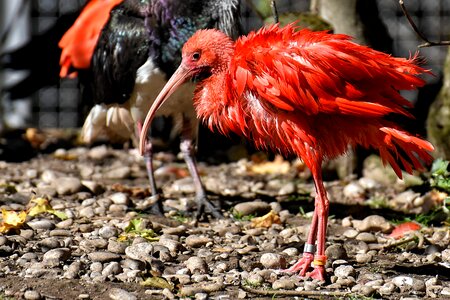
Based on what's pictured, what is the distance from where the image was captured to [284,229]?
6.09m

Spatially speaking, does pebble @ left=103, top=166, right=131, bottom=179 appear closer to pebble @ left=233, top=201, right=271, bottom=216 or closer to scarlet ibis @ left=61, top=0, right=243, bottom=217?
scarlet ibis @ left=61, top=0, right=243, bottom=217

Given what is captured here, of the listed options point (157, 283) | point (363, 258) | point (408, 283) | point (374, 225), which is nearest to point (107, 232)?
point (157, 283)

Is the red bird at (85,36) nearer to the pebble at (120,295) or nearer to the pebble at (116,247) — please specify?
the pebble at (116,247)

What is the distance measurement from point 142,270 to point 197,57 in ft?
4.07

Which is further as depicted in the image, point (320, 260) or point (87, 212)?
point (87, 212)

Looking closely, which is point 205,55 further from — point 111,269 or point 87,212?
point 87,212

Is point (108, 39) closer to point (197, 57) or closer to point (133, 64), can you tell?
point (133, 64)

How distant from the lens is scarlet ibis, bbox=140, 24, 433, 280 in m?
4.82

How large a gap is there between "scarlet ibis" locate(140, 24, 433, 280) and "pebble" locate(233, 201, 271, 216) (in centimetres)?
139

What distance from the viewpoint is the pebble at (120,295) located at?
440 cm

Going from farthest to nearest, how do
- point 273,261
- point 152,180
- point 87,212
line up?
point 152,180 < point 87,212 < point 273,261

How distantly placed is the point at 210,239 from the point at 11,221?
1.17 metres

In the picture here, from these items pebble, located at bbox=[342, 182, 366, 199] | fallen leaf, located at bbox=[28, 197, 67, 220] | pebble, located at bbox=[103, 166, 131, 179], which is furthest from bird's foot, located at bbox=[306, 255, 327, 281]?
pebble, located at bbox=[103, 166, 131, 179]

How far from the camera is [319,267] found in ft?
16.0
